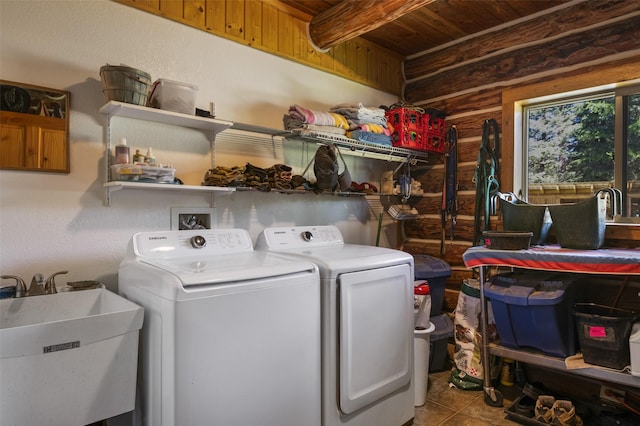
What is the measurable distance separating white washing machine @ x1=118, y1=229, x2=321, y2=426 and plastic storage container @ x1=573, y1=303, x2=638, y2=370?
1423 mm

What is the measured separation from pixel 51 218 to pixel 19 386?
90cm

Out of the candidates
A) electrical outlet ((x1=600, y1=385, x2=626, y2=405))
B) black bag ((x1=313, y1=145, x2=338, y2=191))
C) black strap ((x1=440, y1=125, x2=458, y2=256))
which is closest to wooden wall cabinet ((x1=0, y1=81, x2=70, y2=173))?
black bag ((x1=313, y1=145, x2=338, y2=191))

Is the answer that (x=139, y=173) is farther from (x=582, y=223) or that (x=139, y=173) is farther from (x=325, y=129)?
(x=582, y=223)

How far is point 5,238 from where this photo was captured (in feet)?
5.64

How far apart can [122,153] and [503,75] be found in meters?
2.76

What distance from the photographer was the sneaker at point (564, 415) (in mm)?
2021

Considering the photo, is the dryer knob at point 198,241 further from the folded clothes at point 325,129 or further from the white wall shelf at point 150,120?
the folded clothes at point 325,129

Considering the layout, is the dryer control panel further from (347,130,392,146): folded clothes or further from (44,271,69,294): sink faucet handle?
(44,271,69,294): sink faucet handle

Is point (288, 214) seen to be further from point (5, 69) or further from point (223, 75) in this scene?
point (5, 69)

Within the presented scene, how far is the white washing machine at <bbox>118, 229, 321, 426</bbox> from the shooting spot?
4.36 feet

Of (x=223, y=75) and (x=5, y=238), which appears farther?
(x=223, y=75)

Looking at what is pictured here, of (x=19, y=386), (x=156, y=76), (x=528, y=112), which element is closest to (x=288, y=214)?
(x=156, y=76)

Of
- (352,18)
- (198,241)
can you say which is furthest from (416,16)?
(198,241)

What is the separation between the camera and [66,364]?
127cm
